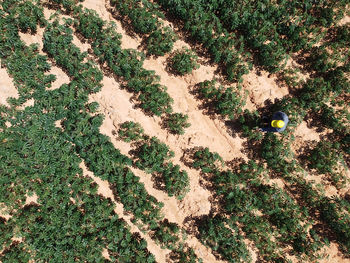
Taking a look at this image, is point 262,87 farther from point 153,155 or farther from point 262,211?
point 153,155

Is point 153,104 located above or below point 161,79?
below

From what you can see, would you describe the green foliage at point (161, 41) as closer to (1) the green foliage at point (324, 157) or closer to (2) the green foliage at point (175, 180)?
(2) the green foliage at point (175, 180)

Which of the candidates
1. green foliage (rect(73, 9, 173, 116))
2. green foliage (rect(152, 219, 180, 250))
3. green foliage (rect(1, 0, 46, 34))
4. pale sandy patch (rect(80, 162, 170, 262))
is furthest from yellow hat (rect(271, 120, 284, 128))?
green foliage (rect(1, 0, 46, 34))

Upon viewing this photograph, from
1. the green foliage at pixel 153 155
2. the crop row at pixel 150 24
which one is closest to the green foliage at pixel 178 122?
the green foliage at pixel 153 155

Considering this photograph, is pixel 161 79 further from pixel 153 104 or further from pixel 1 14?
pixel 1 14

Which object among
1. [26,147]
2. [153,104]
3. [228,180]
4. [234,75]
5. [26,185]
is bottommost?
[26,185]

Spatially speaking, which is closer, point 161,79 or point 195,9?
point 195,9

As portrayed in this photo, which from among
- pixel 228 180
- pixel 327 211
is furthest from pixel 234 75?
pixel 327 211
